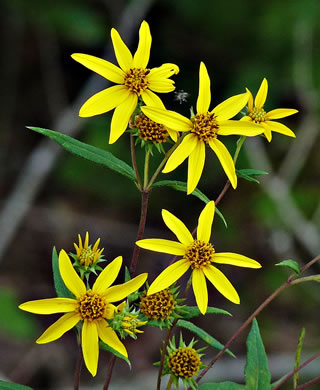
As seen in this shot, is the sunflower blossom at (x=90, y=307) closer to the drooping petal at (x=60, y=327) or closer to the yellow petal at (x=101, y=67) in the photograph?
the drooping petal at (x=60, y=327)

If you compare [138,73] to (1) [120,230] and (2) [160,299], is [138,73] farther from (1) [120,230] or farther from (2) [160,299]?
(1) [120,230]

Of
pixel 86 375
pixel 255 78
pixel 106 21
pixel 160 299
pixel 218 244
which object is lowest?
pixel 160 299

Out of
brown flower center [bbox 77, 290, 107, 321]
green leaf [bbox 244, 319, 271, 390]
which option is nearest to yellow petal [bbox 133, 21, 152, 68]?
brown flower center [bbox 77, 290, 107, 321]

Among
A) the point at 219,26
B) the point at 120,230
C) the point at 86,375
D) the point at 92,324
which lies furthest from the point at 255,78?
the point at 92,324

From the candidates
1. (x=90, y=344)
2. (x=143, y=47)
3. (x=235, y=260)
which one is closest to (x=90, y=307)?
(x=90, y=344)

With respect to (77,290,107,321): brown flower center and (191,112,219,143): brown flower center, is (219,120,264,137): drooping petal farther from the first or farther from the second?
(77,290,107,321): brown flower center
